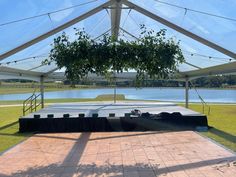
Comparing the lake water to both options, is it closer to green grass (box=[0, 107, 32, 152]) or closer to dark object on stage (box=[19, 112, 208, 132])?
dark object on stage (box=[19, 112, 208, 132])

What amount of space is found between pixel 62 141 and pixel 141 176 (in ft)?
14.2

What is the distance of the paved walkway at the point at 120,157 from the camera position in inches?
235

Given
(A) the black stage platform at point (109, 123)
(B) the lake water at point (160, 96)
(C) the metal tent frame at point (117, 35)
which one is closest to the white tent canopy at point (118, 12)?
(C) the metal tent frame at point (117, 35)

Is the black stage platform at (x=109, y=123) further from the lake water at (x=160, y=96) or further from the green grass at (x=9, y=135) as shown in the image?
the lake water at (x=160, y=96)

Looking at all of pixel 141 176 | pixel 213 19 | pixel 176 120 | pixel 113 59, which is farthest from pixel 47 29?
pixel 176 120

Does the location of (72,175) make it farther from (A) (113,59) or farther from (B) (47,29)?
(B) (47,29)

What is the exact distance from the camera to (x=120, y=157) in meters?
7.23

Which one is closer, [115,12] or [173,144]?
[173,144]

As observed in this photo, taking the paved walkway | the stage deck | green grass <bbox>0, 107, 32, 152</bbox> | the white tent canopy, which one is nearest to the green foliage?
the paved walkway

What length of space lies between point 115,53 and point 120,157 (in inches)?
88.0

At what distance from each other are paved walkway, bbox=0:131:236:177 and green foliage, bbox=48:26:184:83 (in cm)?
170

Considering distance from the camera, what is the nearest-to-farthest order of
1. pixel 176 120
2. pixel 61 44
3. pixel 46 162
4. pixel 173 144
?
pixel 61 44 < pixel 46 162 < pixel 173 144 < pixel 176 120

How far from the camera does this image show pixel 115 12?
9539mm

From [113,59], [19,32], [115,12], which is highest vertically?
[115,12]
